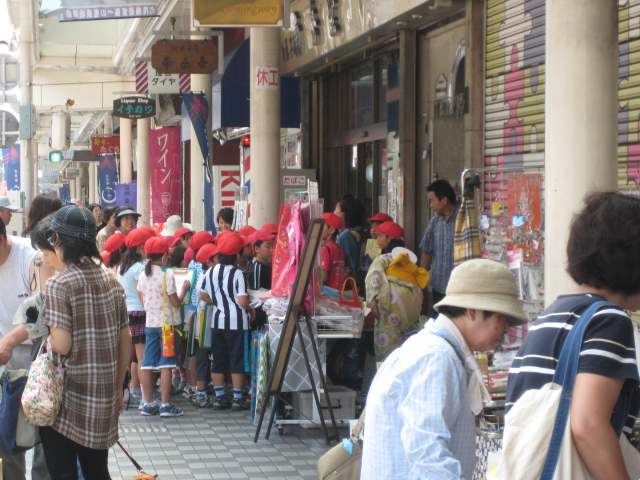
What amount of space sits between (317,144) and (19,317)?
10836 millimetres

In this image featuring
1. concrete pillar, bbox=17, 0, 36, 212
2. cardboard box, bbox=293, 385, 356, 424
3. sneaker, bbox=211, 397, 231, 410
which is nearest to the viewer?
cardboard box, bbox=293, 385, 356, 424

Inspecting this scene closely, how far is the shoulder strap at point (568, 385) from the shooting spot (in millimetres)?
2232

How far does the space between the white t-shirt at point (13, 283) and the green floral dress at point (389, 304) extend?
3.39m

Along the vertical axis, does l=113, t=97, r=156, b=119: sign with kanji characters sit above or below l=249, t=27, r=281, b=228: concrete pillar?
above

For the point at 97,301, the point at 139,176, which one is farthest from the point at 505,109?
the point at 139,176

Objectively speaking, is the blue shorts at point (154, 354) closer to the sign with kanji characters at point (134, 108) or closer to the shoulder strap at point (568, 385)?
the shoulder strap at point (568, 385)

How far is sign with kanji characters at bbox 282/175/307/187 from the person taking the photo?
13.9 meters

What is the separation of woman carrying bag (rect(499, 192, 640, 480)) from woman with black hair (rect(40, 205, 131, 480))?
2436mm

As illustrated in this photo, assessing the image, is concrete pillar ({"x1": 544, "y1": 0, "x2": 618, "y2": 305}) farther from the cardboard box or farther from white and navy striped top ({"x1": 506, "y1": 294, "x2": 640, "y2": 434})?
the cardboard box

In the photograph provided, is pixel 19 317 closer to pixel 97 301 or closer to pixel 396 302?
pixel 97 301

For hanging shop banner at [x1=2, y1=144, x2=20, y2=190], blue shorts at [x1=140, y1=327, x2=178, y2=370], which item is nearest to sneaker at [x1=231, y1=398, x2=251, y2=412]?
blue shorts at [x1=140, y1=327, x2=178, y2=370]

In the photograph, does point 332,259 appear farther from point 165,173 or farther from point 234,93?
point 165,173

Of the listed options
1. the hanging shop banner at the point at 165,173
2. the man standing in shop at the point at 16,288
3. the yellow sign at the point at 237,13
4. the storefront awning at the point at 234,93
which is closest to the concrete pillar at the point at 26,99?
the hanging shop banner at the point at 165,173

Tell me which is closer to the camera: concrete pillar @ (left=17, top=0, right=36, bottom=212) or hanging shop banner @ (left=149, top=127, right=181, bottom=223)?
hanging shop banner @ (left=149, top=127, right=181, bottom=223)
